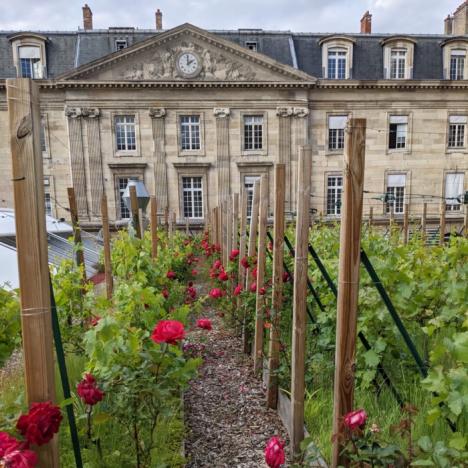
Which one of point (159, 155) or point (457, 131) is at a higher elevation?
point (457, 131)

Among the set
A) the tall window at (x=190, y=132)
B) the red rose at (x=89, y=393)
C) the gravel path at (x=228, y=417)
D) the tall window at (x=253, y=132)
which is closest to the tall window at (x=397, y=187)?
the tall window at (x=253, y=132)

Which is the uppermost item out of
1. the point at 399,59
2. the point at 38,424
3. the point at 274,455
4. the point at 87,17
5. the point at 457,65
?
the point at 87,17

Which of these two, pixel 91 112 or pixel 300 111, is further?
pixel 300 111

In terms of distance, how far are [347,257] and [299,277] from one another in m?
0.77

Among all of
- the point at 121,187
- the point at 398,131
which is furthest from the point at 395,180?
the point at 121,187

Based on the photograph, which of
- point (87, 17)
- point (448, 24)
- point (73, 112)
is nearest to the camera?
point (73, 112)

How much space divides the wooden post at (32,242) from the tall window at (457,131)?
76.6 ft

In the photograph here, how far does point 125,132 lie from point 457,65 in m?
17.2

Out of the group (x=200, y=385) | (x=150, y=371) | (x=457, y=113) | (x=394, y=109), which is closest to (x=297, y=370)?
(x=150, y=371)

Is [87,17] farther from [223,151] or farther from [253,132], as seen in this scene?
[253,132]

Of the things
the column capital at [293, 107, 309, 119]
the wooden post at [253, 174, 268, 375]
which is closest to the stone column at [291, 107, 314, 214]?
the column capital at [293, 107, 309, 119]

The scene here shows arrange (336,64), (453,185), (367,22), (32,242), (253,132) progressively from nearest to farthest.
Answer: (32,242) < (253,132) < (336,64) < (453,185) < (367,22)

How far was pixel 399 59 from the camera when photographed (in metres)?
20.6

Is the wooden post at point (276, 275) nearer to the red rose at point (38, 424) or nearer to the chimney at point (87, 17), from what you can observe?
the red rose at point (38, 424)
